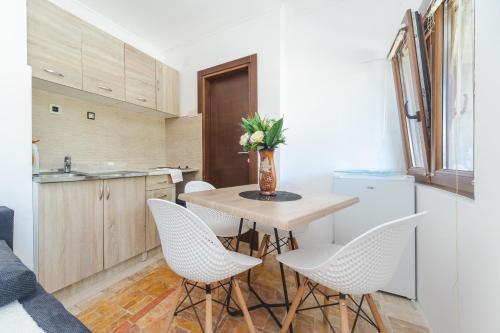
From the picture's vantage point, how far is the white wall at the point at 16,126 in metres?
1.34

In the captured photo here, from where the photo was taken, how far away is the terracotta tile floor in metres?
1.38

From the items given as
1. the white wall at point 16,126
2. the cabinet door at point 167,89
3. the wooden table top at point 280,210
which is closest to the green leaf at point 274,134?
the wooden table top at point 280,210

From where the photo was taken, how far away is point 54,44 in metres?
1.80

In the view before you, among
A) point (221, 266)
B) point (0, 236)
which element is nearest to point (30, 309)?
point (221, 266)

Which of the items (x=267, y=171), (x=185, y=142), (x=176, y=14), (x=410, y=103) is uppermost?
(x=176, y=14)

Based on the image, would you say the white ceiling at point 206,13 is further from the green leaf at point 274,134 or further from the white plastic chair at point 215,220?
the white plastic chair at point 215,220

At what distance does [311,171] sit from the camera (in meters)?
2.36

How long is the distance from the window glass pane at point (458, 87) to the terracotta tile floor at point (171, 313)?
3.63ft

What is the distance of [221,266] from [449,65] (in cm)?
172

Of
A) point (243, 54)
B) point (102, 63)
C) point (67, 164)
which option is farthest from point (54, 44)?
point (243, 54)

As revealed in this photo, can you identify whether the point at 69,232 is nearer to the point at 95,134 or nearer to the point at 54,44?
the point at 95,134

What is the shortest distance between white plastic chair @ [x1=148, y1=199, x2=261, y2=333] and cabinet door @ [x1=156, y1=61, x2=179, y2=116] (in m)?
2.20

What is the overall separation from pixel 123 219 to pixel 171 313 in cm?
118

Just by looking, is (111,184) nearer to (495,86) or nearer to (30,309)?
(30,309)
